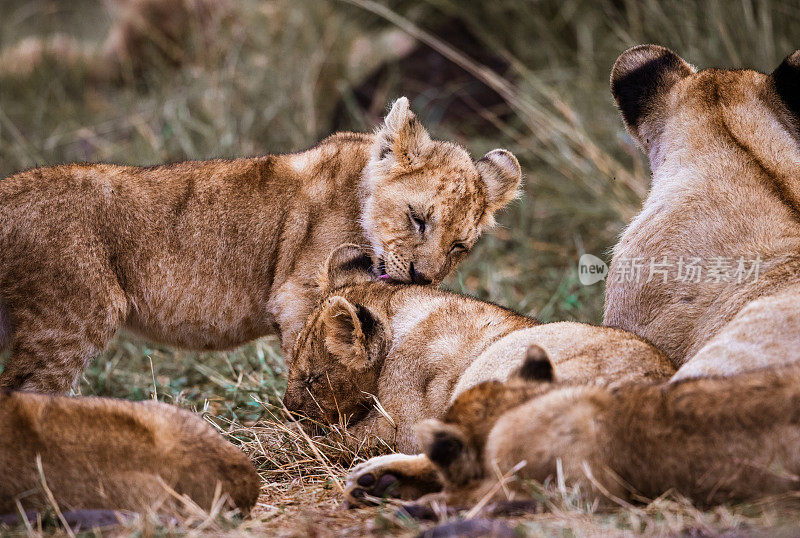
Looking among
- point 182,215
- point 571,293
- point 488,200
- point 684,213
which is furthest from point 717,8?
point 182,215

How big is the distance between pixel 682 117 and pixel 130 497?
10.9 feet

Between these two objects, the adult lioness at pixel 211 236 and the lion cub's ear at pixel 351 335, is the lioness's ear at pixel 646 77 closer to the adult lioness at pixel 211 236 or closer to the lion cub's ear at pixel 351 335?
the adult lioness at pixel 211 236

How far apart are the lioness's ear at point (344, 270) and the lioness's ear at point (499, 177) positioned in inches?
45.8

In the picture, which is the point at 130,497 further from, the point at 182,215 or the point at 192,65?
the point at 192,65

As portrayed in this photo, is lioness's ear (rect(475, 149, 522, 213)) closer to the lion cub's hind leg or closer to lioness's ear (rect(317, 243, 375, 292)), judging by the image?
lioness's ear (rect(317, 243, 375, 292))

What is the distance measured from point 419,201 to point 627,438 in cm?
291

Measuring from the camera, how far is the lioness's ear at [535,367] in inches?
130

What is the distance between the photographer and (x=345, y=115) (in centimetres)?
1061

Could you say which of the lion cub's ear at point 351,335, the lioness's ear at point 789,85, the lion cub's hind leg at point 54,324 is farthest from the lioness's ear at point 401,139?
the lioness's ear at point 789,85

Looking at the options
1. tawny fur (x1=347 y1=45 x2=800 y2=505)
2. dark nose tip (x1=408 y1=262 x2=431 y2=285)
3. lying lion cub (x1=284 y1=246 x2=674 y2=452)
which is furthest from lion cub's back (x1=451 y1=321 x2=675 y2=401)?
dark nose tip (x1=408 y1=262 x2=431 y2=285)

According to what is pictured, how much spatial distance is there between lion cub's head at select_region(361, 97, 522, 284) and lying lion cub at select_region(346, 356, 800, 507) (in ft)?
7.52

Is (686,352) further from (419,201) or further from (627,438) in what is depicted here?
(419,201)

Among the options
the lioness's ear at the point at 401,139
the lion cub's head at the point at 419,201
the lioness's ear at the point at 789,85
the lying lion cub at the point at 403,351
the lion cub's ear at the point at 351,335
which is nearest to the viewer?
the lying lion cub at the point at 403,351

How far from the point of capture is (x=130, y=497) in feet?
10.5
